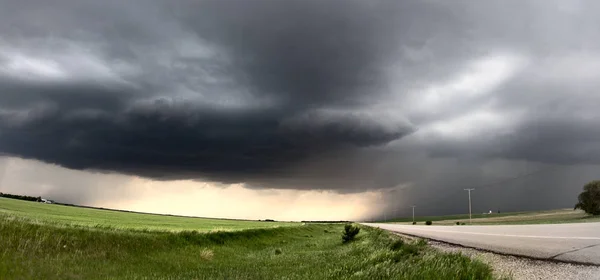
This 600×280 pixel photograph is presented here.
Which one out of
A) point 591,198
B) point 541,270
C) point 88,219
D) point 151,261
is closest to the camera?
point 541,270

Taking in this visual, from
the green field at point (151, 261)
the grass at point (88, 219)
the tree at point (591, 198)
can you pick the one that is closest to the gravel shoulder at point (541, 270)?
the green field at point (151, 261)

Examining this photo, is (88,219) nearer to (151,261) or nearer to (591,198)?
(151,261)

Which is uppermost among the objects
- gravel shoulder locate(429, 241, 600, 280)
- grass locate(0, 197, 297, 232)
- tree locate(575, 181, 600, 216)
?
tree locate(575, 181, 600, 216)

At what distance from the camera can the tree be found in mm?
91562

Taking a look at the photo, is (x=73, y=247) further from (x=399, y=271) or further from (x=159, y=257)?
(x=399, y=271)

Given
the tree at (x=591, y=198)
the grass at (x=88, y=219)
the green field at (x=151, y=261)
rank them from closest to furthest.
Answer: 1. the green field at (x=151, y=261)
2. the grass at (x=88, y=219)
3. the tree at (x=591, y=198)

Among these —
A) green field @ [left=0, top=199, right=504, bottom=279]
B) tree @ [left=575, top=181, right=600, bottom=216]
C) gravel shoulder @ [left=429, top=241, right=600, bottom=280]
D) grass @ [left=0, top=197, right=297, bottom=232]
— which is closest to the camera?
gravel shoulder @ [left=429, top=241, right=600, bottom=280]

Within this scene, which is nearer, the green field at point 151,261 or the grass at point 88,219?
the green field at point 151,261

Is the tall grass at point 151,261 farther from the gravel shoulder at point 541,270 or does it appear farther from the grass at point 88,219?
the grass at point 88,219

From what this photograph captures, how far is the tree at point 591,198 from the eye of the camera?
9156 centimetres

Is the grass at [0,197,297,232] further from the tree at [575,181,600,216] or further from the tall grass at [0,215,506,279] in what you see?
the tree at [575,181,600,216]

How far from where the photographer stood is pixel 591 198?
93000 mm

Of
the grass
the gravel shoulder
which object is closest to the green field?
the gravel shoulder

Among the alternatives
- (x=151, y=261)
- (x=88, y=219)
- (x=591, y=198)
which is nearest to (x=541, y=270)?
(x=151, y=261)
